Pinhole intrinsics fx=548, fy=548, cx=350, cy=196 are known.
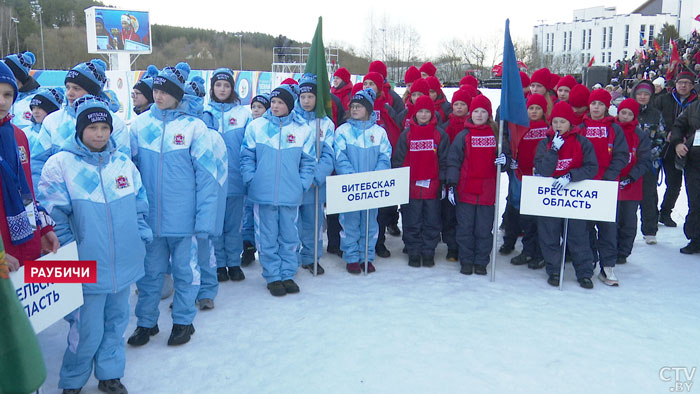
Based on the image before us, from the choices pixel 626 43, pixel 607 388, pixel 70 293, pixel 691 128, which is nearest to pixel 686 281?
pixel 691 128

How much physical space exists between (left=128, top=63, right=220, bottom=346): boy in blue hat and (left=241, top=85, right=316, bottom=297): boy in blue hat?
2.82ft

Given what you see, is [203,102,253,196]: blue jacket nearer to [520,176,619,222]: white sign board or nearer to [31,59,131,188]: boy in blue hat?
[31,59,131,188]: boy in blue hat

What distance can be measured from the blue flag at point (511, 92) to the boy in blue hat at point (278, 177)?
1.86 meters

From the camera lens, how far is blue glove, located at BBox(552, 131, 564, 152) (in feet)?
16.7

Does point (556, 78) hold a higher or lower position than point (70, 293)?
higher

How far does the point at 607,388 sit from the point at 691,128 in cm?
433

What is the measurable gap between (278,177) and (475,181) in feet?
6.56

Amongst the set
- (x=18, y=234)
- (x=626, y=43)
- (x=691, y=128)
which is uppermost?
(x=626, y=43)

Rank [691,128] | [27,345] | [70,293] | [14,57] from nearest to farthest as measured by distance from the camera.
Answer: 1. [27,345]
2. [70,293]
3. [14,57]
4. [691,128]

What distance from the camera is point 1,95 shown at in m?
2.58

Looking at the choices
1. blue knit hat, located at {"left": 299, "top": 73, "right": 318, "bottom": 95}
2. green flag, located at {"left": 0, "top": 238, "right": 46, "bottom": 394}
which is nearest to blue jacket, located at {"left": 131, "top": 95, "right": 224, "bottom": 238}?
blue knit hat, located at {"left": 299, "top": 73, "right": 318, "bottom": 95}

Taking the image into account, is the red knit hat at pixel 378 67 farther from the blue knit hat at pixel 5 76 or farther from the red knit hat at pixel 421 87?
the blue knit hat at pixel 5 76

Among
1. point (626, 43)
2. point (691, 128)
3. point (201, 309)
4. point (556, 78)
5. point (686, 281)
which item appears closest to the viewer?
point (201, 309)

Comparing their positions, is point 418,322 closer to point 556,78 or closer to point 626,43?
point 556,78
